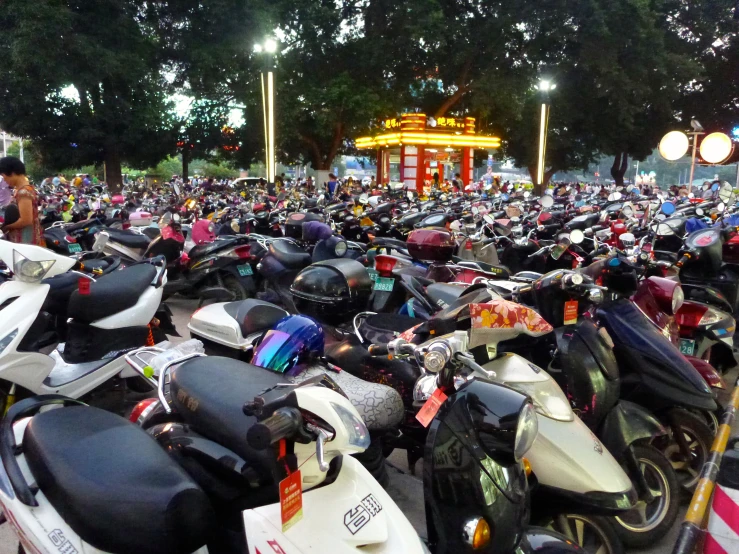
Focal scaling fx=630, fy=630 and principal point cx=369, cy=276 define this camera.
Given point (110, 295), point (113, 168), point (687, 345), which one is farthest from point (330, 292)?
point (113, 168)

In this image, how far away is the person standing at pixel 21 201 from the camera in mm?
4938

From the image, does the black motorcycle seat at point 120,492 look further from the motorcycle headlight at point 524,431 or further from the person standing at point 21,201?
the person standing at point 21,201

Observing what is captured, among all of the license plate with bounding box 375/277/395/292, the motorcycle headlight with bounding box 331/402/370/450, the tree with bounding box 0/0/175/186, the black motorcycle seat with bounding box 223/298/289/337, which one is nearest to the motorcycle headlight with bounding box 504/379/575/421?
the motorcycle headlight with bounding box 331/402/370/450

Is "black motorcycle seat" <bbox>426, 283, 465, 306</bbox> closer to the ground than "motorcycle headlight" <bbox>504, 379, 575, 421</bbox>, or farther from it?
farther from it

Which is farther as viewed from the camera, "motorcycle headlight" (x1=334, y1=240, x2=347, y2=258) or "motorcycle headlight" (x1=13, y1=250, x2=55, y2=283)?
"motorcycle headlight" (x1=334, y1=240, x2=347, y2=258)

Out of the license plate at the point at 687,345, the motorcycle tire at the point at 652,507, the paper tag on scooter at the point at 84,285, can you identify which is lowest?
the motorcycle tire at the point at 652,507

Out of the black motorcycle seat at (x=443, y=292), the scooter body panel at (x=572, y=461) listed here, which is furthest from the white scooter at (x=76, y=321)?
the scooter body panel at (x=572, y=461)

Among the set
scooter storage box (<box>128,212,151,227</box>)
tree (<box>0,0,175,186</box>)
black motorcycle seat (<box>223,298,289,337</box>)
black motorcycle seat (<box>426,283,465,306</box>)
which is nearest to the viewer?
black motorcycle seat (<box>223,298,289,337</box>)

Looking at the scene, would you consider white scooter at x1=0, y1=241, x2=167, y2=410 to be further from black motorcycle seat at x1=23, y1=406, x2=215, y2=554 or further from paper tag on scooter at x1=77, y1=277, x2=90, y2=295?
black motorcycle seat at x1=23, y1=406, x2=215, y2=554

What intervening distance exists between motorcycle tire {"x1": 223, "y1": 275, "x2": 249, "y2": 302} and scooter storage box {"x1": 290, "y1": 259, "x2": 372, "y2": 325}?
99.5 inches

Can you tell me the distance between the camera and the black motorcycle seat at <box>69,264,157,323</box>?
3691mm

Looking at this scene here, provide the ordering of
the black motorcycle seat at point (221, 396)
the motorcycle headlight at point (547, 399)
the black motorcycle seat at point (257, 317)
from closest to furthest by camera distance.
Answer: the black motorcycle seat at point (221, 396), the motorcycle headlight at point (547, 399), the black motorcycle seat at point (257, 317)

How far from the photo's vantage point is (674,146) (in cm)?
1075

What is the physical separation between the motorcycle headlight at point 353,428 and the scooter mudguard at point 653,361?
6.74 feet
